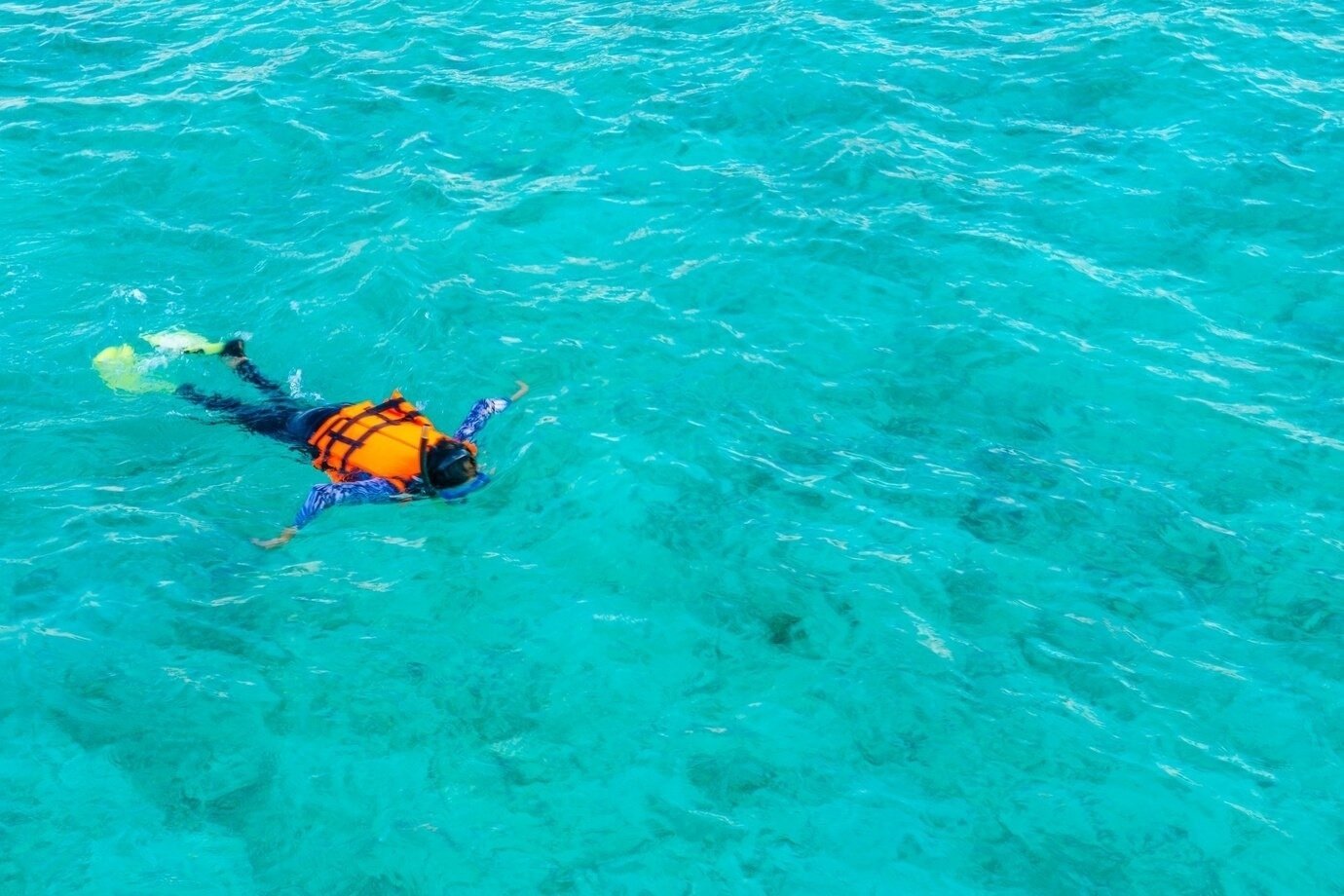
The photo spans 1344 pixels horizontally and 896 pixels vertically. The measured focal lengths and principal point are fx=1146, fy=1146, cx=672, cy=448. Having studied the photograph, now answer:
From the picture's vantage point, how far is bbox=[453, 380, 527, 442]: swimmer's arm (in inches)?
Answer: 486

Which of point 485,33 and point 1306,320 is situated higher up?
point 485,33

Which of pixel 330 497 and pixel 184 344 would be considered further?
pixel 184 344

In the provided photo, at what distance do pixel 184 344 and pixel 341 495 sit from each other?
3.74 meters

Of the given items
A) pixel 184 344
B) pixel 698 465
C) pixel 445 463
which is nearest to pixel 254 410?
pixel 184 344

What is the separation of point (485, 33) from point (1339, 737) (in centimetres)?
1695

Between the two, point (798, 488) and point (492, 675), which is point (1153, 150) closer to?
point (798, 488)

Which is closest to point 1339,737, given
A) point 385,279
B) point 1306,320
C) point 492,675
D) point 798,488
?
point 798,488

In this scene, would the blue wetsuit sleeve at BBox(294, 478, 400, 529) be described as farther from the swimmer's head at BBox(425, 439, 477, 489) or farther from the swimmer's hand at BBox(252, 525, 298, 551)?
the swimmer's head at BBox(425, 439, 477, 489)

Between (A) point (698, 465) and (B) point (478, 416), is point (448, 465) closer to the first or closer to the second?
(B) point (478, 416)

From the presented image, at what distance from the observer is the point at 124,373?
1347cm

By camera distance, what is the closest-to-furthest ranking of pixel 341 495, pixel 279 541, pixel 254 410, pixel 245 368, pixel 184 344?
pixel 279 541 → pixel 341 495 → pixel 254 410 → pixel 245 368 → pixel 184 344

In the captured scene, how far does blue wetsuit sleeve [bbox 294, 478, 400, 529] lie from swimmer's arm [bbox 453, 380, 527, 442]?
1.04m

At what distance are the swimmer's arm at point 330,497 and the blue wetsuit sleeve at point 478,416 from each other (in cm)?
103

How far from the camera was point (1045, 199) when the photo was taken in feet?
52.7
